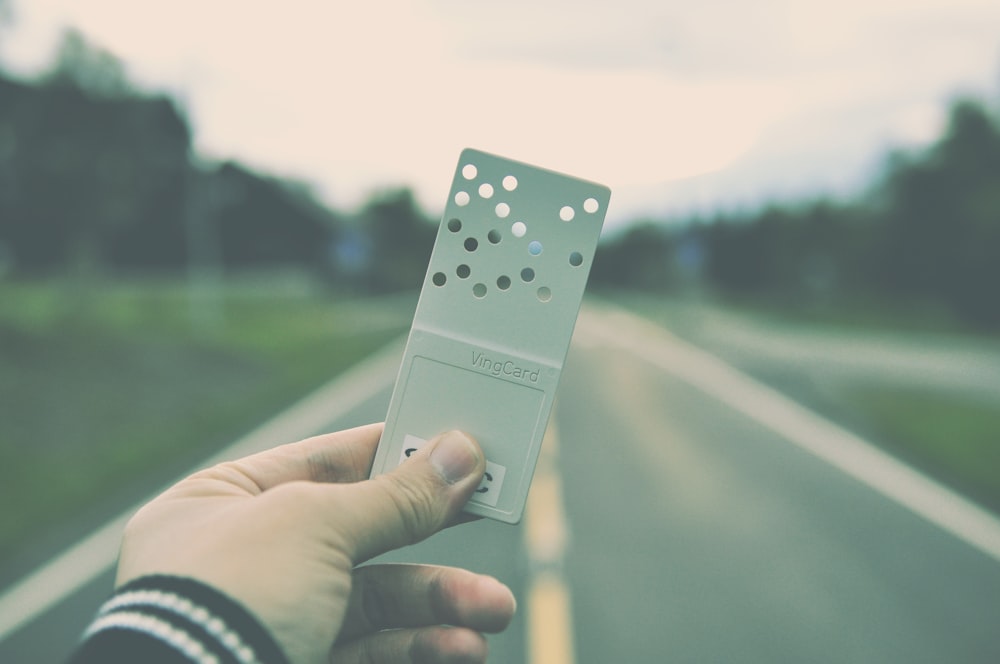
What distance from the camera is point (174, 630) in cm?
106

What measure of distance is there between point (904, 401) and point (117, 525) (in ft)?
42.7

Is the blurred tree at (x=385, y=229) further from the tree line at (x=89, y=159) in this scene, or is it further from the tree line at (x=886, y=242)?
the tree line at (x=886, y=242)

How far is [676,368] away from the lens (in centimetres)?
1888

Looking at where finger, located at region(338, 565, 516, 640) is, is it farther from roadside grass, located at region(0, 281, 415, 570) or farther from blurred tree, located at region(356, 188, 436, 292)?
blurred tree, located at region(356, 188, 436, 292)

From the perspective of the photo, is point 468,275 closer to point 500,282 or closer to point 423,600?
point 500,282

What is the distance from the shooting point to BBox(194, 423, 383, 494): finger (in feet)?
5.22

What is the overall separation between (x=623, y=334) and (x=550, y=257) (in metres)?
28.3

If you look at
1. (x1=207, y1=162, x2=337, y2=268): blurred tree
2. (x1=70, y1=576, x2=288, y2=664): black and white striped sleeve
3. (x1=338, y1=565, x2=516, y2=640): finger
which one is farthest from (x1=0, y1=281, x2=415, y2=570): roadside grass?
(x1=207, y1=162, x2=337, y2=268): blurred tree

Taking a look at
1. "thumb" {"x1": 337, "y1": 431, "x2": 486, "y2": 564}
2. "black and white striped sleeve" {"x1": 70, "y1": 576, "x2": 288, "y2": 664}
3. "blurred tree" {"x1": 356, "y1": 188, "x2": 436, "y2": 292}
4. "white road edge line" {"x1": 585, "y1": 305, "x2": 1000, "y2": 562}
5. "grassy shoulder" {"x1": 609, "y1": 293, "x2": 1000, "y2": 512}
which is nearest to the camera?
"black and white striped sleeve" {"x1": 70, "y1": 576, "x2": 288, "y2": 664}

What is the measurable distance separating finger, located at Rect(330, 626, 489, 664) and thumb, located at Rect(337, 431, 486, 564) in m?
0.24

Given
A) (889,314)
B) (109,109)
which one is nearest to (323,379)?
(109,109)

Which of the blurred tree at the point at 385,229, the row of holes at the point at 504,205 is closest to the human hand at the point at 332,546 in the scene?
the row of holes at the point at 504,205

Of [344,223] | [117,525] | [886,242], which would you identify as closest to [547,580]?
[117,525]

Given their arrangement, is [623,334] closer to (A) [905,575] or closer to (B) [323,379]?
(B) [323,379]
